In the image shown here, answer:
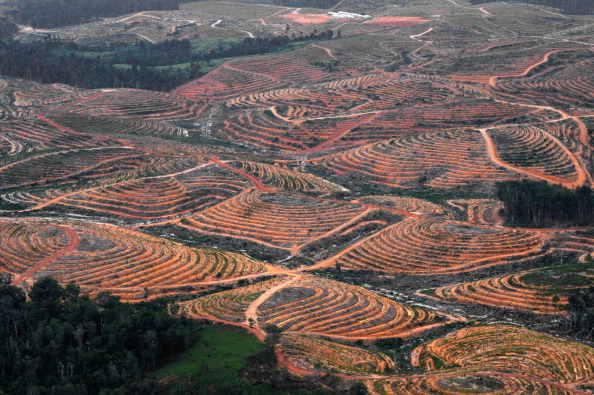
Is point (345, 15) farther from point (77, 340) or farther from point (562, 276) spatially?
point (77, 340)

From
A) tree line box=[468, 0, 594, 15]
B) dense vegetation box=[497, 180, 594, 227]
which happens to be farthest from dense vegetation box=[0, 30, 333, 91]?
dense vegetation box=[497, 180, 594, 227]

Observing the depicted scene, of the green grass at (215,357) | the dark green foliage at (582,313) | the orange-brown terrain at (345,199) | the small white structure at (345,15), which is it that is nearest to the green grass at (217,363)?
the green grass at (215,357)

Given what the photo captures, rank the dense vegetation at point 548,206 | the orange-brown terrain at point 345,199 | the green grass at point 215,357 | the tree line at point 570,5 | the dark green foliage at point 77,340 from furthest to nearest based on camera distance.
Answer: the tree line at point 570,5 → the dense vegetation at point 548,206 → the orange-brown terrain at point 345,199 → the dark green foliage at point 77,340 → the green grass at point 215,357

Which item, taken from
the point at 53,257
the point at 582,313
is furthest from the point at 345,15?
the point at 582,313

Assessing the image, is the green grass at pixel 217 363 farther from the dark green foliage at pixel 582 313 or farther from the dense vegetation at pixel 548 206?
the dense vegetation at pixel 548 206

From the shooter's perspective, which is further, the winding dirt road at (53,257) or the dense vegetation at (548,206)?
the dense vegetation at (548,206)

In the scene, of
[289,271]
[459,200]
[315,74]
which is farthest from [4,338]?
[315,74]

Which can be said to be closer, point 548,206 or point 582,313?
point 582,313
